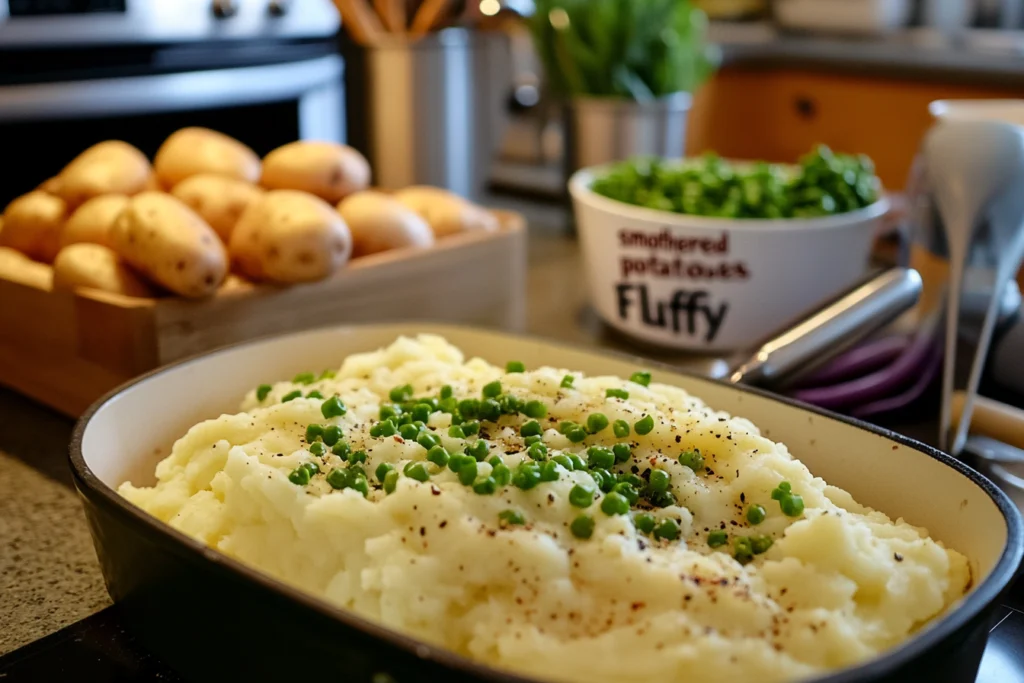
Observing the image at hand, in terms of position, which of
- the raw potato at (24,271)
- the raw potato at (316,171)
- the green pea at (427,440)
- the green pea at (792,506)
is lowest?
the green pea at (792,506)

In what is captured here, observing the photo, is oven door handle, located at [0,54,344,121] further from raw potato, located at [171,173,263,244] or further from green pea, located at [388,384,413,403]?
green pea, located at [388,384,413,403]

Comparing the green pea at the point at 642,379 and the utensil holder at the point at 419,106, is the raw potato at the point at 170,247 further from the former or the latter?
the utensil holder at the point at 419,106

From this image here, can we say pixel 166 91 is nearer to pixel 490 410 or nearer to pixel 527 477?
pixel 490 410

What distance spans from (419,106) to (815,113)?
230 centimetres

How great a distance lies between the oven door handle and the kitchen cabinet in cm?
234

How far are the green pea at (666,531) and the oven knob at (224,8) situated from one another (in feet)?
4.60

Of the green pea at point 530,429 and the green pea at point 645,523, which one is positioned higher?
the green pea at point 530,429

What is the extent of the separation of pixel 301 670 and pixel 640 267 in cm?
104

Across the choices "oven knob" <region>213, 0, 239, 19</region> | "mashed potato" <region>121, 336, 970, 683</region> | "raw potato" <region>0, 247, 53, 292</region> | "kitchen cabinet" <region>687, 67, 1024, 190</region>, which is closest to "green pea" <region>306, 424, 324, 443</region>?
"mashed potato" <region>121, 336, 970, 683</region>

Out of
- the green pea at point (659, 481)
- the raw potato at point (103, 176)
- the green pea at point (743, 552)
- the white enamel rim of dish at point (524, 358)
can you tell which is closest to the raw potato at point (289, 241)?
the white enamel rim of dish at point (524, 358)

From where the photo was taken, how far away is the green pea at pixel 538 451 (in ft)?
2.80

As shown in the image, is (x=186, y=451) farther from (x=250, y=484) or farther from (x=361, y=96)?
(x=361, y=96)

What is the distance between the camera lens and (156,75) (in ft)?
5.59

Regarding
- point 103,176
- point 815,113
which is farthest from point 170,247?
point 815,113
